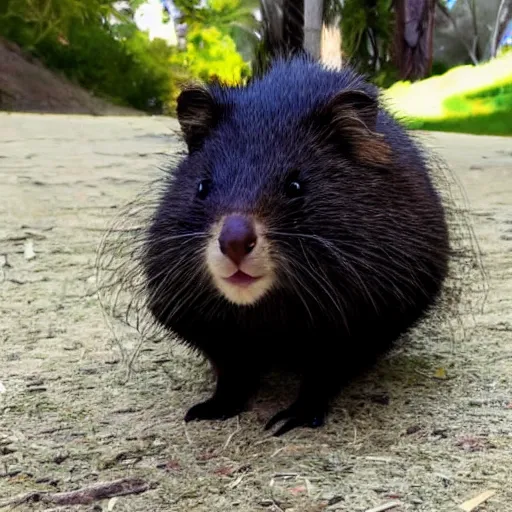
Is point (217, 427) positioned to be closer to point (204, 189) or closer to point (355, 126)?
point (204, 189)

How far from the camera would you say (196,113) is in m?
2.46

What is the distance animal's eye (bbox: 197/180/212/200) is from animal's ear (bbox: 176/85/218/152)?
23 centimetres

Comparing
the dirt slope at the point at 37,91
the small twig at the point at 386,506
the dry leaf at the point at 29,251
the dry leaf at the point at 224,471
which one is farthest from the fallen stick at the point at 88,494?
the dirt slope at the point at 37,91

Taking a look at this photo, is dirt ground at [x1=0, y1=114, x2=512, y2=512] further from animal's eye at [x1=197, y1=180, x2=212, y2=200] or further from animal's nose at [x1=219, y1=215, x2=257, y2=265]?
animal's eye at [x1=197, y1=180, x2=212, y2=200]

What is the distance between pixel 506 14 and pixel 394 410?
2313 centimetres

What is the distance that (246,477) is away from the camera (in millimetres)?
2057

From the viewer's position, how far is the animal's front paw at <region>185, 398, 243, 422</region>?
8.05 ft

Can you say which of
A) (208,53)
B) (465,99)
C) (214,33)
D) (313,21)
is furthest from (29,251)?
(214,33)

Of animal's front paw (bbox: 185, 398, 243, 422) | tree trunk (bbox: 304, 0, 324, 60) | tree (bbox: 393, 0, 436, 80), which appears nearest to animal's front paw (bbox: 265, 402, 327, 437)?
animal's front paw (bbox: 185, 398, 243, 422)

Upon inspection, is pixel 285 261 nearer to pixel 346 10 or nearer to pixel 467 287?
pixel 467 287

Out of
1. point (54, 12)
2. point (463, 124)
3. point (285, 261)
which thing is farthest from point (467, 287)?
point (54, 12)

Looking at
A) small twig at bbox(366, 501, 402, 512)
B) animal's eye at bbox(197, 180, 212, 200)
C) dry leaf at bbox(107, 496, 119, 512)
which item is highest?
animal's eye at bbox(197, 180, 212, 200)

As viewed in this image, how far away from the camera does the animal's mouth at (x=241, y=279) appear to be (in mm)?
2031

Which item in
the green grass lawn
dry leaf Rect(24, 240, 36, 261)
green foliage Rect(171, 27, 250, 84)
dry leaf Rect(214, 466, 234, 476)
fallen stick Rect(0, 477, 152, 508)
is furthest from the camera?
green foliage Rect(171, 27, 250, 84)
